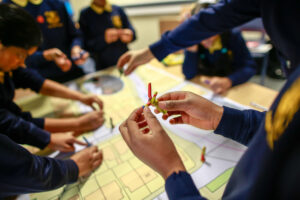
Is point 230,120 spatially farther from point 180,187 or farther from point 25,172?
point 25,172

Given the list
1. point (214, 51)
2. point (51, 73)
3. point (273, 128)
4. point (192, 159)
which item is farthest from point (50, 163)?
point (214, 51)

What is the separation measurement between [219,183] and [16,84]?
1088 millimetres

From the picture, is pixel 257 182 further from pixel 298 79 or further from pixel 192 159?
pixel 192 159

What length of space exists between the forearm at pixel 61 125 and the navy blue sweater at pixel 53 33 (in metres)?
0.53

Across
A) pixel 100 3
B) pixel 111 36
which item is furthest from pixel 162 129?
pixel 100 3

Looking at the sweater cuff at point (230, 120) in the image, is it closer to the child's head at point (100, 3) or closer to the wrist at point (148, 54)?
the wrist at point (148, 54)

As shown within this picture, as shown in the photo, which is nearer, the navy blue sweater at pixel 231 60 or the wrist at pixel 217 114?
the wrist at pixel 217 114

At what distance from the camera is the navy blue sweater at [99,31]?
4.83ft

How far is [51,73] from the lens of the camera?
131 centimetres

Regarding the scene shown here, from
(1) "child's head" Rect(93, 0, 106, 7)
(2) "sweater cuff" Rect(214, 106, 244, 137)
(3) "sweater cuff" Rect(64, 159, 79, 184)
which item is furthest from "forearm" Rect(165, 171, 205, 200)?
(1) "child's head" Rect(93, 0, 106, 7)

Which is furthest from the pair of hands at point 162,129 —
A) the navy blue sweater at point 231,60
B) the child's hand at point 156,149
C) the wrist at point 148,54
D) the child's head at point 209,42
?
the child's head at point 209,42

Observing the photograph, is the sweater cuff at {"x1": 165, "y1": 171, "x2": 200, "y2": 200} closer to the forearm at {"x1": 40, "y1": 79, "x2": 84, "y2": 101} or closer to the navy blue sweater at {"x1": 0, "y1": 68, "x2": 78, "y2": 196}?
the navy blue sweater at {"x1": 0, "y1": 68, "x2": 78, "y2": 196}

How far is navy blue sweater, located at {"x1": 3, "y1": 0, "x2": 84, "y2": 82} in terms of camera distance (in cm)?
123

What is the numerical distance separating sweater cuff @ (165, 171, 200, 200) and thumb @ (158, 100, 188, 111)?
19 cm
